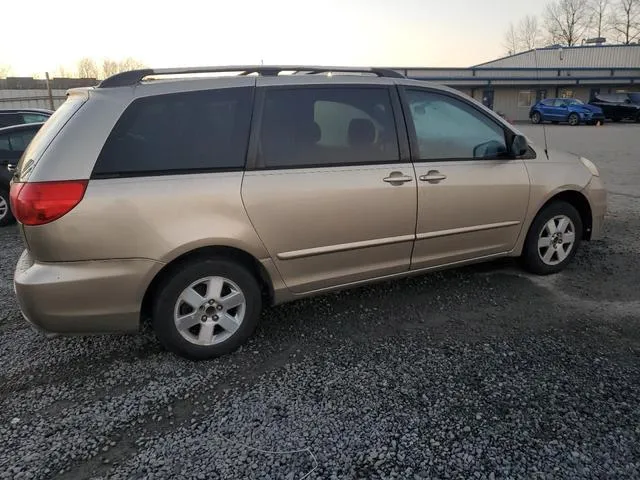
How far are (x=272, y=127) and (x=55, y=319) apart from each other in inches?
68.8

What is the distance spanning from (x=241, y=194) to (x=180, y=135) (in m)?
0.51

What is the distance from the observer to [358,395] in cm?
277

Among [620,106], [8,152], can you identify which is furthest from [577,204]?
[620,106]

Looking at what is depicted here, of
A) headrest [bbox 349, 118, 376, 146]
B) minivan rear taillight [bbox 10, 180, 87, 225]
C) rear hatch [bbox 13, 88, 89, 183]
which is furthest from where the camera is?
headrest [bbox 349, 118, 376, 146]

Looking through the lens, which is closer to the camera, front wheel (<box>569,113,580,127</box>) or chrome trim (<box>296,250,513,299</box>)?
chrome trim (<box>296,250,513,299</box>)

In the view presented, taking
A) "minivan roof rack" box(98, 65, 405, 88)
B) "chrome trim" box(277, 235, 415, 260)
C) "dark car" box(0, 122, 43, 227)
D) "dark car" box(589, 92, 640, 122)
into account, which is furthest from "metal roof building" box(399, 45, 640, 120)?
"chrome trim" box(277, 235, 415, 260)

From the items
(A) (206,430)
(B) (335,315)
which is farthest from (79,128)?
(B) (335,315)

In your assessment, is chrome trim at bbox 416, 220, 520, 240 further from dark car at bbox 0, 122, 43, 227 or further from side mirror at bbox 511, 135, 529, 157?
dark car at bbox 0, 122, 43, 227

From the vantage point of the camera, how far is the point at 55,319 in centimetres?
282

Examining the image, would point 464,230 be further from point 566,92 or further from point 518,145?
point 566,92

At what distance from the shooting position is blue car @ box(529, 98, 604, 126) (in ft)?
94.6

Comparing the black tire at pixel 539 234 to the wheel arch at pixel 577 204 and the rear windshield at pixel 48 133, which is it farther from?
the rear windshield at pixel 48 133

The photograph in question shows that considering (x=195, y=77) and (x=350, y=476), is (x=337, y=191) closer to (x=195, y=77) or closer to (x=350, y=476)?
(x=195, y=77)

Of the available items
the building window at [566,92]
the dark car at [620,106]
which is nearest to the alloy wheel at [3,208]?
the dark car at [620,106]
